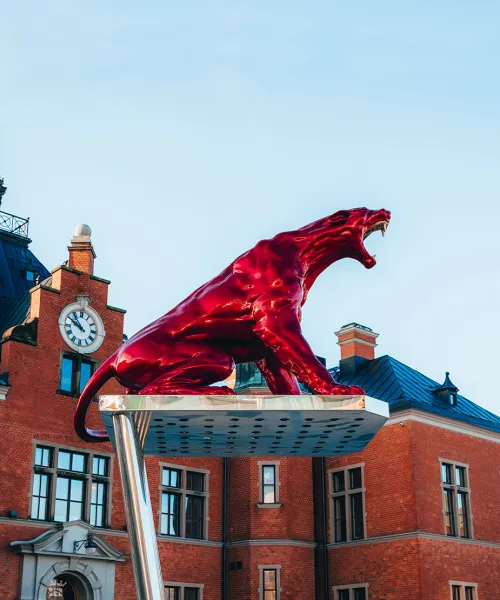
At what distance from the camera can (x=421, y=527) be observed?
22.5 m

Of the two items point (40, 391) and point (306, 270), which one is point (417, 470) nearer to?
point (40, 391)

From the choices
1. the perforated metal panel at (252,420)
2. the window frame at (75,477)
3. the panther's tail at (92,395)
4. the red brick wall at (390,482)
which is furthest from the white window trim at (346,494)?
the panther's tail at (92,395)

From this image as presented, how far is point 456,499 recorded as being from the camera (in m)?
24.1

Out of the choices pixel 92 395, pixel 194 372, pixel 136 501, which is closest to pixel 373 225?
pixel 194 372

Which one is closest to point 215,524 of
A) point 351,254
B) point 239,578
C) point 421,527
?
point 239,578

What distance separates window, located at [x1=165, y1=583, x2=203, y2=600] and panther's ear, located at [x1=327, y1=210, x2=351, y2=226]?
16795mm

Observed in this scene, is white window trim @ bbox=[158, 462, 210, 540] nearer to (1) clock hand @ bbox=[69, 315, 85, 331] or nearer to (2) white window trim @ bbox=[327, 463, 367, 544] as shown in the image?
(2) white window trim @ bbox=[327, 463, 367, 544]

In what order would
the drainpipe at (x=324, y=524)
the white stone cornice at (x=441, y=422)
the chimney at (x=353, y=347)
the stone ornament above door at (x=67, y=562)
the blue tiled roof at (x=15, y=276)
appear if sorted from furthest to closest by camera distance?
1. the chimney at (x=353, y=347)
2. the blue tiled roof at (x=15, y=276)
3. the drainpipe at (x=324, y=524)
4. the white stone cornice at (x=441, y=422)
5. the stone ornament above door at (x=67, y=562)

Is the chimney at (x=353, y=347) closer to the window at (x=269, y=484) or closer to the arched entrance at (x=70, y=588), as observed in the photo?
the window at (x=269, y=484)

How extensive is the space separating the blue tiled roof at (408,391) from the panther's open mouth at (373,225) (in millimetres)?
15584

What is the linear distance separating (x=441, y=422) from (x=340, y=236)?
16.9m

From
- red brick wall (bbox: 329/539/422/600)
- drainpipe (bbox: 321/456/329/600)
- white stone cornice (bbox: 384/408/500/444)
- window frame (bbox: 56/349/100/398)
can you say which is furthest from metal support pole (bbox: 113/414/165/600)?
drainpipe (bbox: 321/456/329/600)

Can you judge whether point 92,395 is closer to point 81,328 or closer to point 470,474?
point 81,328

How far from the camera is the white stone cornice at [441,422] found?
2350 cm
